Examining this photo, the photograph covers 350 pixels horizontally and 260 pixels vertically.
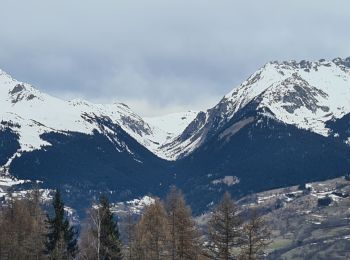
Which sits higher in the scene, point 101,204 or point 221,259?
point 101,204

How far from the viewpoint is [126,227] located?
120750 millimetres

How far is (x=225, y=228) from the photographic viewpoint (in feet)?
280

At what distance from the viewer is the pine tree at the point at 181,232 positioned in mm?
95088

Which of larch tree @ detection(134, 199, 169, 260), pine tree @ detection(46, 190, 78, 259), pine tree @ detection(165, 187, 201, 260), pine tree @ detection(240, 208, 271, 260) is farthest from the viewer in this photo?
pine tree @ detection(46, 190, 78, 259)

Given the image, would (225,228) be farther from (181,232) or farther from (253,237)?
(181,232)

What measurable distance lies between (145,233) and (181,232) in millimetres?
17348

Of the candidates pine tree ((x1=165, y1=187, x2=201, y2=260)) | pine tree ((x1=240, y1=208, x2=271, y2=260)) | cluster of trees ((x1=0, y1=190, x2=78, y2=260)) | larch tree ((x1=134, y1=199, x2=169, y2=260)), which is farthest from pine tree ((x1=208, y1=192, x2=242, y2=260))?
cluster of trees ((x1=0, y1=190, x2=78, y2=260))

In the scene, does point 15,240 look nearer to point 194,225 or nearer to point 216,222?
point 194,225

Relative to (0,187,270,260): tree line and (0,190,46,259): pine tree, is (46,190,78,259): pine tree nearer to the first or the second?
(0,187,270,260): tree line

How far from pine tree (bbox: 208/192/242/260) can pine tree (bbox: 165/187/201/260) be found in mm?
8662

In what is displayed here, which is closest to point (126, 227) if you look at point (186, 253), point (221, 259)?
point (186, 253)

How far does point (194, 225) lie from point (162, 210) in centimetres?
1425

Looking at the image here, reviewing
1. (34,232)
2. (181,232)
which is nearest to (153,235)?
(181,232)

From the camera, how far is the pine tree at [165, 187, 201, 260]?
3744 inches
